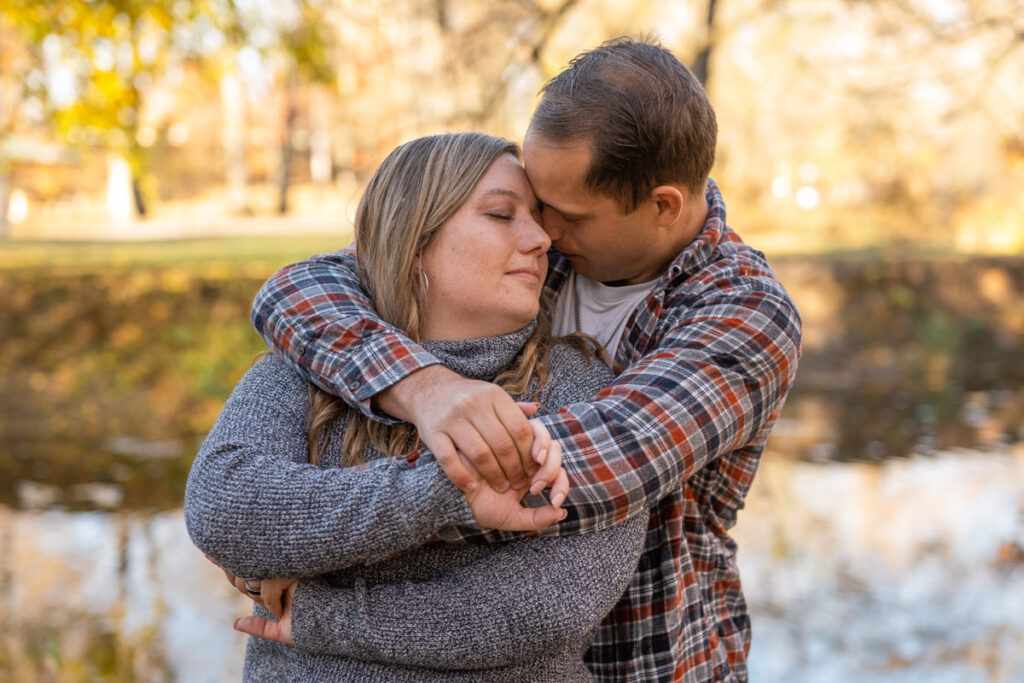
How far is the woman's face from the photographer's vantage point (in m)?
1.96

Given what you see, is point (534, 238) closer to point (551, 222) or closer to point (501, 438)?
point (551, 222)

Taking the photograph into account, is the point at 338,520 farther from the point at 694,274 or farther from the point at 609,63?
the point at 609,63

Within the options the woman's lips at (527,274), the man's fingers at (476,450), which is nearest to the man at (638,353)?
the man's fingers at (476,450)

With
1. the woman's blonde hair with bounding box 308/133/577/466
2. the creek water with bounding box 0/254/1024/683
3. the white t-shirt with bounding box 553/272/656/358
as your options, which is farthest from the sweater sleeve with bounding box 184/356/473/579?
the creek water with bounding box 0/254/1024/683

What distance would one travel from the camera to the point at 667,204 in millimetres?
2049

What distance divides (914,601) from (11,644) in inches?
184

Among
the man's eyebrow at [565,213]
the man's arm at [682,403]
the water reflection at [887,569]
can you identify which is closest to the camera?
the man's arm at [682,403]

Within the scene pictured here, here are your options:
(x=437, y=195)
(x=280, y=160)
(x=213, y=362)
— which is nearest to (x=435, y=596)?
(x=437, y=195)

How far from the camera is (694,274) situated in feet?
6.50

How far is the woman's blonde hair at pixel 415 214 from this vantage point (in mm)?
1965

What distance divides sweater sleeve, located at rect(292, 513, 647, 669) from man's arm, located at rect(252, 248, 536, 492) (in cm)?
15

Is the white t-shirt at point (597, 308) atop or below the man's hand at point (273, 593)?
atop

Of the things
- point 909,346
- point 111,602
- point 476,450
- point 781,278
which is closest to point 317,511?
point 476,450

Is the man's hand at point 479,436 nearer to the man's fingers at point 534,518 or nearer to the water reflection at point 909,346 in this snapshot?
the man's fingers at point 534,518
